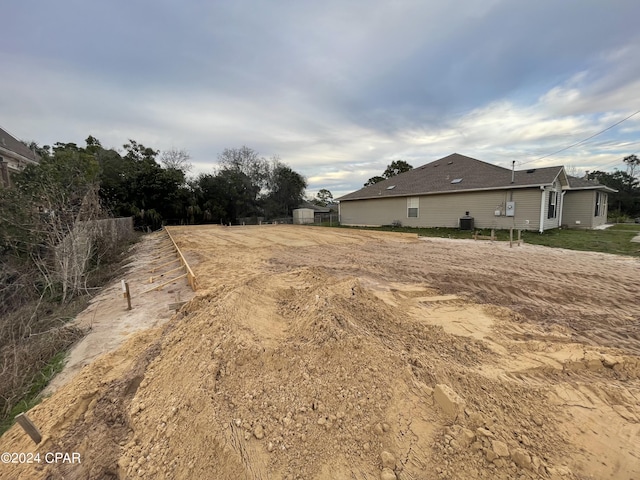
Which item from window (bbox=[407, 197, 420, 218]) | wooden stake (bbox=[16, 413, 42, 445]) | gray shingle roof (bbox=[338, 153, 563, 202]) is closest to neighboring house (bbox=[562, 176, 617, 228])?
gray shingle roof (bbox=[338, 153, 563, 202])

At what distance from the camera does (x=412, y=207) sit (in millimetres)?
18203

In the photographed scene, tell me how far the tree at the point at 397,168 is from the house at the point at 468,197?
1414cm

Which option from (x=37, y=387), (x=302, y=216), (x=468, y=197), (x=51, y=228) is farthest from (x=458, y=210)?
(x=302, y=216)

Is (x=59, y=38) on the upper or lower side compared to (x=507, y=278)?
upper

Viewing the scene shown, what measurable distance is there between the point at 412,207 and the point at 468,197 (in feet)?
11.3

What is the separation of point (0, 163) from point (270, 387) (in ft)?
47.6

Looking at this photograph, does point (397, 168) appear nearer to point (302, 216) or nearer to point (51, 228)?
point (302, 216)

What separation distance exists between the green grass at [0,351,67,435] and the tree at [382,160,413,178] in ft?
117

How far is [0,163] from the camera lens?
10.2 metres

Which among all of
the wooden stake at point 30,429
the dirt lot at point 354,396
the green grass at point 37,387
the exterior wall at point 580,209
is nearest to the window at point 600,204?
the exterior wall at point 580,209

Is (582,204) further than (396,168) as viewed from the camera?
No

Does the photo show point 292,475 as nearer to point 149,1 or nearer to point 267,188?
point 149,1

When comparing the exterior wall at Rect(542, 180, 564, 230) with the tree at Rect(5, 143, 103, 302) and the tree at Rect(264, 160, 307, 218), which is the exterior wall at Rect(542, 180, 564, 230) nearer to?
the tree at Rect(5, 143, 103, 302)

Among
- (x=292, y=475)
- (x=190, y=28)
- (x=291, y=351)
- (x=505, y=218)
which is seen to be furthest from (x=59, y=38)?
(x=505, y=218)
